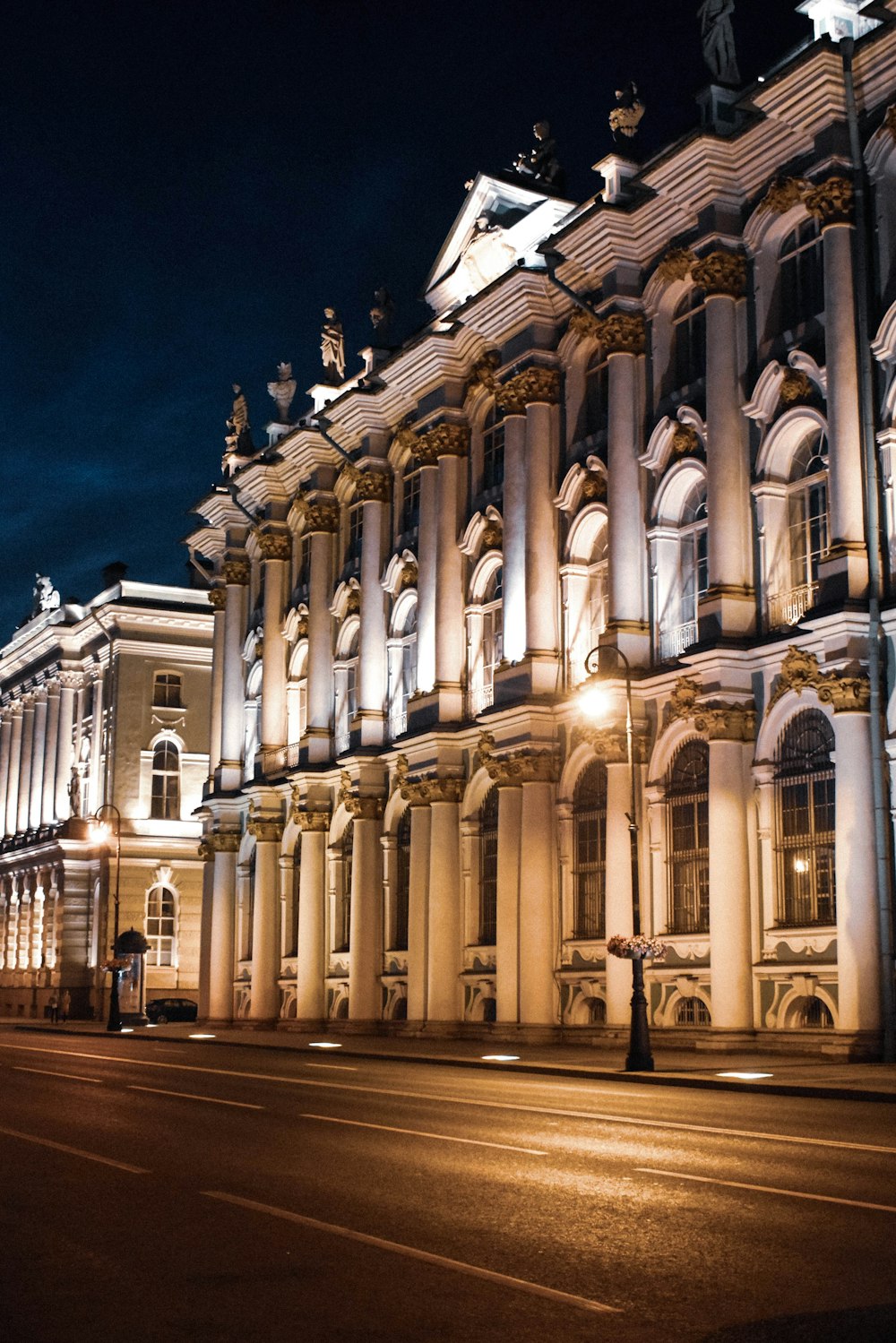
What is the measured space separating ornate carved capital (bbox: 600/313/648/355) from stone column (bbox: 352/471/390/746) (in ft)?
42.5

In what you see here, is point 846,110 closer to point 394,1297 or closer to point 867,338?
point 867,338

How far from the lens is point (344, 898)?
5056 centimetres

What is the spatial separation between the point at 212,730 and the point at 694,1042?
100ft

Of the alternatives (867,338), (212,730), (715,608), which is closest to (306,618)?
(212,730)

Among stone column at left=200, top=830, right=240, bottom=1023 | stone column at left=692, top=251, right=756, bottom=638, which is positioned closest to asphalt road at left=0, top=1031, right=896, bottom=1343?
stone column at left=692, top=251, right=756, bottom=638

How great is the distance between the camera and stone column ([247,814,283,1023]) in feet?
175

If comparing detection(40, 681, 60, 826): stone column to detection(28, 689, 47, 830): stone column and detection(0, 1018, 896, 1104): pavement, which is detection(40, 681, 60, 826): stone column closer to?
detection(28, 689, 47, 830): stone column

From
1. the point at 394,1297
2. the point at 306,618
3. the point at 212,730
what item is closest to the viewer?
the point at 394,1297

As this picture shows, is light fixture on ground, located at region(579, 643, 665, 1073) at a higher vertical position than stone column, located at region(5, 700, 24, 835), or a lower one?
lower

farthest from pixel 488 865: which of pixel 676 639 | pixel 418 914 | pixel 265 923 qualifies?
pixel 265 923

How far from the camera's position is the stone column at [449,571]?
4412cm

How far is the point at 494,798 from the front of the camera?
42844 mm

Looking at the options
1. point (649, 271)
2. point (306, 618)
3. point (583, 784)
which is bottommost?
point (583, 784)

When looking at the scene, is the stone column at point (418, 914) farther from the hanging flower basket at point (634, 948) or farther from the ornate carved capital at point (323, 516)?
the hanging flower basket at point (634, 948)
